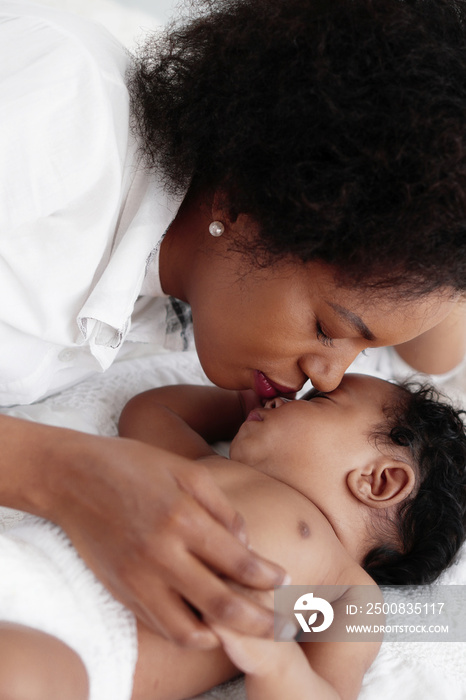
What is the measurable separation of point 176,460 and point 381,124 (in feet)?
1.46

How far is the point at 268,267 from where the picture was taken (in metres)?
0.94

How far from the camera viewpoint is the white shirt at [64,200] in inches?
36.4

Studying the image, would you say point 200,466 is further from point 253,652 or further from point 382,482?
point 382,482

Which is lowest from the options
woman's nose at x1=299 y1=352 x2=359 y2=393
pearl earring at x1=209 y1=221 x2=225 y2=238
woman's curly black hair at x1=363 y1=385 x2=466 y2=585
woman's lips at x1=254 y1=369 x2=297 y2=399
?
woman's curly black hair at x1=363 y1=385 x2=466 y2=585

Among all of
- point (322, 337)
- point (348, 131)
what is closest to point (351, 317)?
point (322, 337)

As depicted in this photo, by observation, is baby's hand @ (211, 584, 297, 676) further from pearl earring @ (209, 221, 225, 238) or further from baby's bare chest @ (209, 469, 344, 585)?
pearl earring @ (209, 221, 225, 238)

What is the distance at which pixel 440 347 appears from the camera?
1620 millimetres

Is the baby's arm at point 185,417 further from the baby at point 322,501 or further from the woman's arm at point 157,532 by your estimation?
the woman's arm at point 157,532

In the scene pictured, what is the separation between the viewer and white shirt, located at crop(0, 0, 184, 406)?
36.4 inches

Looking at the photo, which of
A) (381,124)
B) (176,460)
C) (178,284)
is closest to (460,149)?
(381,124)

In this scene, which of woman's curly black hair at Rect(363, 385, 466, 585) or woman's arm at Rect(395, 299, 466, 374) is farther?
woman's arm at Rect(395, 299, 466, 374)

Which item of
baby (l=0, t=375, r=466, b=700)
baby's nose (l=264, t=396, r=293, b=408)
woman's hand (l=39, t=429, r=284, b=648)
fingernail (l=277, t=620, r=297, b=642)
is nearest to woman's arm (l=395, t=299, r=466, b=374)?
baby (l=0, t=375, r=466, b=700)

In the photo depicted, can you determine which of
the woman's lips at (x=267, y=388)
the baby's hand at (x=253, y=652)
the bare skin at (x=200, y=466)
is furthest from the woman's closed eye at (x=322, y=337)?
the baby's hand at (x=253, y=652)

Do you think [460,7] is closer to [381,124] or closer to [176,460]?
[381,124]
